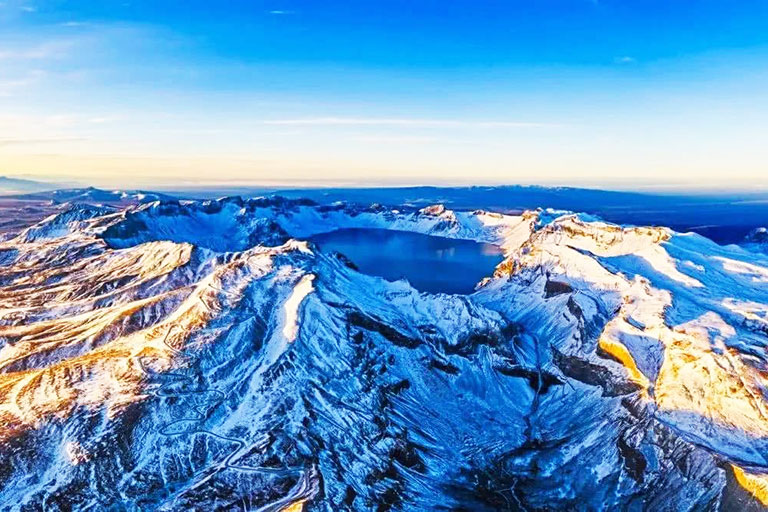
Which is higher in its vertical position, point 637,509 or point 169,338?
point 169,338

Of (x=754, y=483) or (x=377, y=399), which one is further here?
(x=377, y=399)

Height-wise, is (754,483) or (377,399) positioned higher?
(754,483)

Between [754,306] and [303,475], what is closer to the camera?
[303,475]

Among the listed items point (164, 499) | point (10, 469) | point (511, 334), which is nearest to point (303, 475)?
point (164, 499)

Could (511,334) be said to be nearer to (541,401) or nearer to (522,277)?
(541,401)

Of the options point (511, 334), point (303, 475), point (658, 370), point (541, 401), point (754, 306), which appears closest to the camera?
point (303, 475)

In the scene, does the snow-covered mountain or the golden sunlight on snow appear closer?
the golden sunlight on snow

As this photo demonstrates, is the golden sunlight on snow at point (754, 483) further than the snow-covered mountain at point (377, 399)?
No

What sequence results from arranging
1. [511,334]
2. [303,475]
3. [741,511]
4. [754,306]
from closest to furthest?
[741,511]
[303,475]
[754,306]
[511,334]
